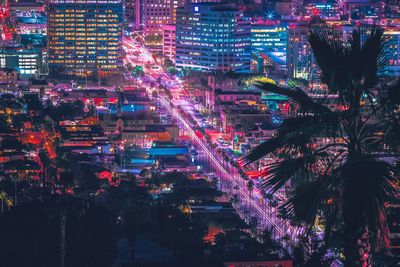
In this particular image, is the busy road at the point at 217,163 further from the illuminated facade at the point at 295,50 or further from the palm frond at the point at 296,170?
the illuminated facade at the point at 295,50

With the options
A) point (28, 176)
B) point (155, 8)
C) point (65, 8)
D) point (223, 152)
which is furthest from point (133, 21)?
point (28, 176)

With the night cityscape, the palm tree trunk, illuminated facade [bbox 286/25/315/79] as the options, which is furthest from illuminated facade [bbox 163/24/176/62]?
the palm tree trunk

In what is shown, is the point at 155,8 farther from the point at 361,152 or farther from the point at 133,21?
the point at 361,152

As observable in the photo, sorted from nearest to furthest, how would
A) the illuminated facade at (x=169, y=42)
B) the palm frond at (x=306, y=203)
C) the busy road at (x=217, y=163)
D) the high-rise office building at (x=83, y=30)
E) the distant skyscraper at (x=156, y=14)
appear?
1. the palm frond at (x=306, y=203)
2. the busy road at (x=217, y=163)
3. the high-rise office building at (x=83, y=30)
4. the illuminated facade at (x=169, y=42)
5. the distant skyscraper at (x=156, y=14)

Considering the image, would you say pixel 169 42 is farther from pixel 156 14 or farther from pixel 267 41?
pixel 156 14

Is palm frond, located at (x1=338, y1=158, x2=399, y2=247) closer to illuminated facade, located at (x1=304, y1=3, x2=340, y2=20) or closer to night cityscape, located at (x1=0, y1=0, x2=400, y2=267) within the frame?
night cityscape, located at (x1=0, y1=0, x2=400, y2=267)

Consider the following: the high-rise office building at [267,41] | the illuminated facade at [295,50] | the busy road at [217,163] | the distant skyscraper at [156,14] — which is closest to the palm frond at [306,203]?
the busy road at [217,163]

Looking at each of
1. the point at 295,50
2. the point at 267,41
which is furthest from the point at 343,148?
the point at 267,41
